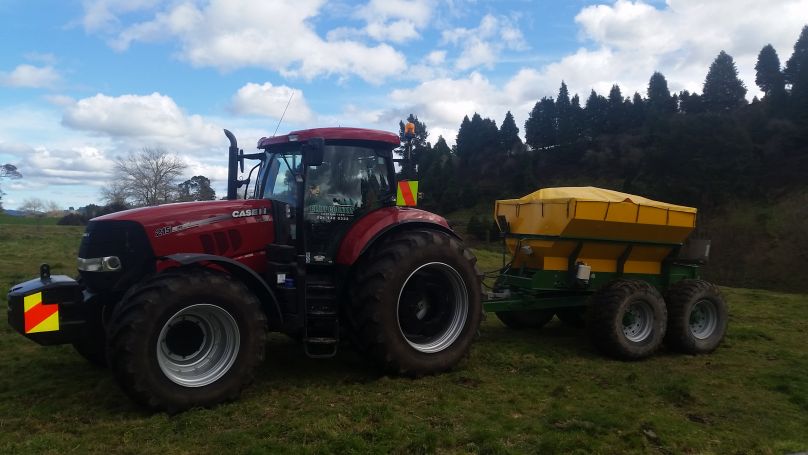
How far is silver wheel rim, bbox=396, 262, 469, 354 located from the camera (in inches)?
232

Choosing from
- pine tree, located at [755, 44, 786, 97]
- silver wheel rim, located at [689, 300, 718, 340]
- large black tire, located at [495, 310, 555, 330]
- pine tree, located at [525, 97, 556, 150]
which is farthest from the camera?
pine tree, located at [525, 97, 556, 150]

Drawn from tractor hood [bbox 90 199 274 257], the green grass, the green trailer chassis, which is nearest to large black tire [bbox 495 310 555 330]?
the green trailer chassis

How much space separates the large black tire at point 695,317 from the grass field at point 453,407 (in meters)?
0.24

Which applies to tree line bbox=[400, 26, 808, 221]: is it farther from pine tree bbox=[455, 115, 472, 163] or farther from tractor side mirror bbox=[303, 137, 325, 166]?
tractor side mirror bbox=[303, 137, 325, 166]

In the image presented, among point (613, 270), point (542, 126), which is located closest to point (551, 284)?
point (613, 270)

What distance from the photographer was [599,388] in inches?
221

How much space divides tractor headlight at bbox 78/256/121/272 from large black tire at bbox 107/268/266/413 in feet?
1.84

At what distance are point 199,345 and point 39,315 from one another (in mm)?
1229

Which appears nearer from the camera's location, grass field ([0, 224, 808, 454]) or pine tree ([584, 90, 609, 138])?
grass field ([0, 224, 808, 454])

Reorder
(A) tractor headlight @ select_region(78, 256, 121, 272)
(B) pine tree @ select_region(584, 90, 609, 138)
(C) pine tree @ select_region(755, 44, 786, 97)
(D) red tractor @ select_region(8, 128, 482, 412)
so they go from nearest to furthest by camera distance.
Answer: (D) red tractor @ select_region(8, 128, 482, 412) → (A) tractor headlight @ select_region(78, 256, 121, 272) → (C) pine tree @ select_region(755, 44, 786, 97) → (B) pine tree @ select_region(584, 90, 609, 138)

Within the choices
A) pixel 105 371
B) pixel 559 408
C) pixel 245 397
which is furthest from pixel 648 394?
pixel 105 371

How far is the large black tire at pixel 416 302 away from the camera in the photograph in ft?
17.7

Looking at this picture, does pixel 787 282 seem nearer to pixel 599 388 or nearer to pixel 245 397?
pixel 599 388

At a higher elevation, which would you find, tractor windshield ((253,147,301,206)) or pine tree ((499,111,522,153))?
pine tree ((499,111,522,153))
